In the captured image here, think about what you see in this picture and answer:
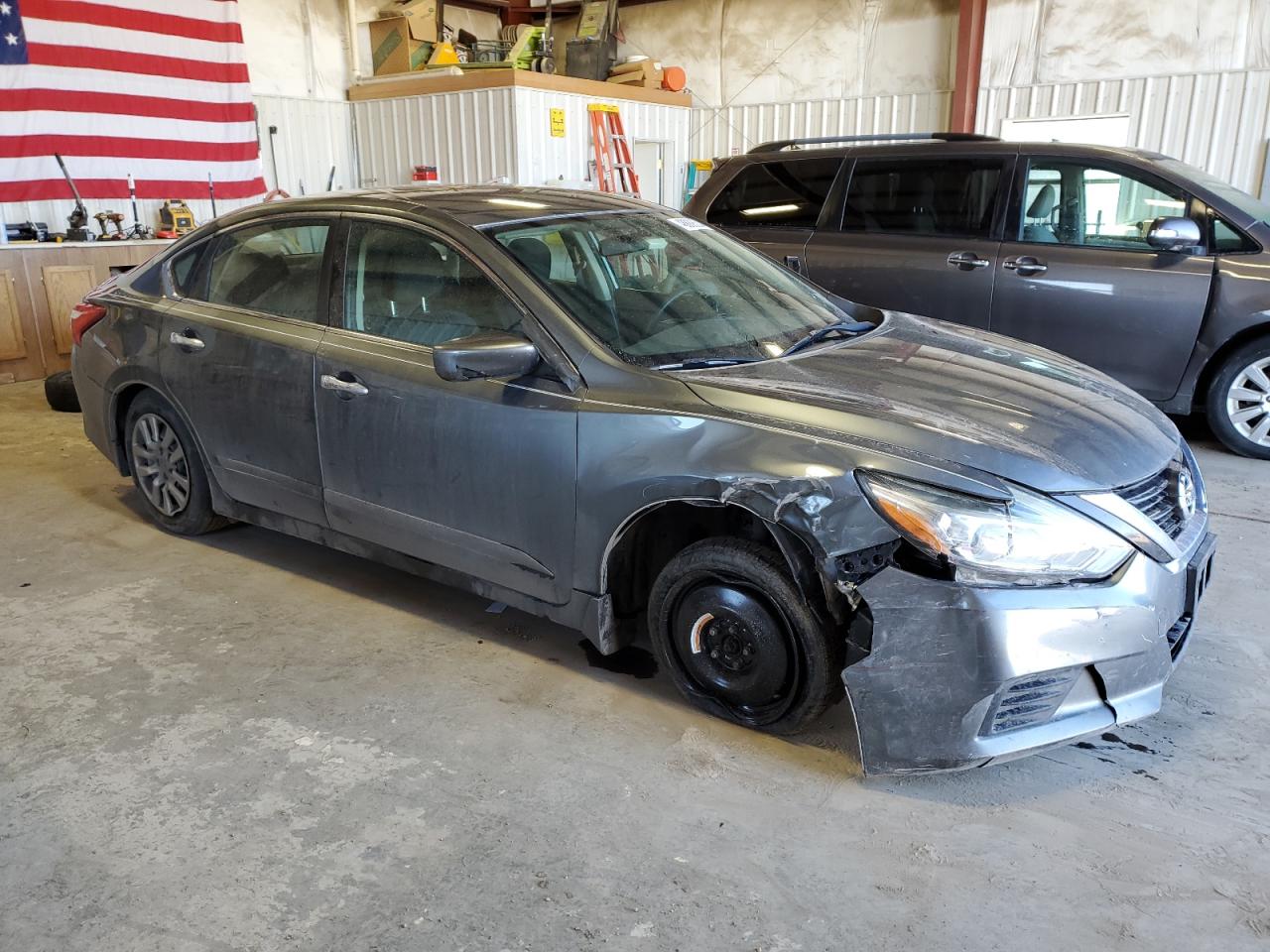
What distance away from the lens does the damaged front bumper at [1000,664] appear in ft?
6.97

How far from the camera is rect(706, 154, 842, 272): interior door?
5.88 meters

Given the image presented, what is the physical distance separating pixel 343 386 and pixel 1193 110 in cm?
840

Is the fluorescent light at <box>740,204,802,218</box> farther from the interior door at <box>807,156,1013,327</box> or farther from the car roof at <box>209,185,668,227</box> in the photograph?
the car roof at <box>209,185,668,227</box>

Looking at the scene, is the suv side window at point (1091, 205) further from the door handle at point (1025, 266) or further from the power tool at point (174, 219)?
the power tool at point (174, 219)

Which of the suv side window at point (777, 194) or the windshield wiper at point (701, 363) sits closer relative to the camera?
the windshield wiper at point (701, 363)

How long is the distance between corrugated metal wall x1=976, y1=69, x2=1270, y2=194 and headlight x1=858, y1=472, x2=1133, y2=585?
793cm

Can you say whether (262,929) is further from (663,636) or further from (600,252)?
(600,252)

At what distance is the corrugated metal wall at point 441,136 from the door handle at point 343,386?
621 centimetres

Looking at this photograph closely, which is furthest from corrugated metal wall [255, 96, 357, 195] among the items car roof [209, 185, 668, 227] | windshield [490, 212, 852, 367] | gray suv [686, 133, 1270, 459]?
windshield [490, 212, 852, 367]

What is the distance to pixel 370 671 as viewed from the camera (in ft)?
9.93

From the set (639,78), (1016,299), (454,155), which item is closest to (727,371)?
(1016,299)

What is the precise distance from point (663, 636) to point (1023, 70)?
848cm

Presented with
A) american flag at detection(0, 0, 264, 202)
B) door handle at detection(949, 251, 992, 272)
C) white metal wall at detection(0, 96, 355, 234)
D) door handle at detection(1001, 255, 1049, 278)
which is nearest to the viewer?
door handle at detection(1001, 255, 1049, 278)

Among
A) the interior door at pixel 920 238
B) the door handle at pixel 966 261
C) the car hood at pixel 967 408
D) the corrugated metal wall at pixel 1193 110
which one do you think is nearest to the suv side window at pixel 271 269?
the car hood at pixel 967 408
